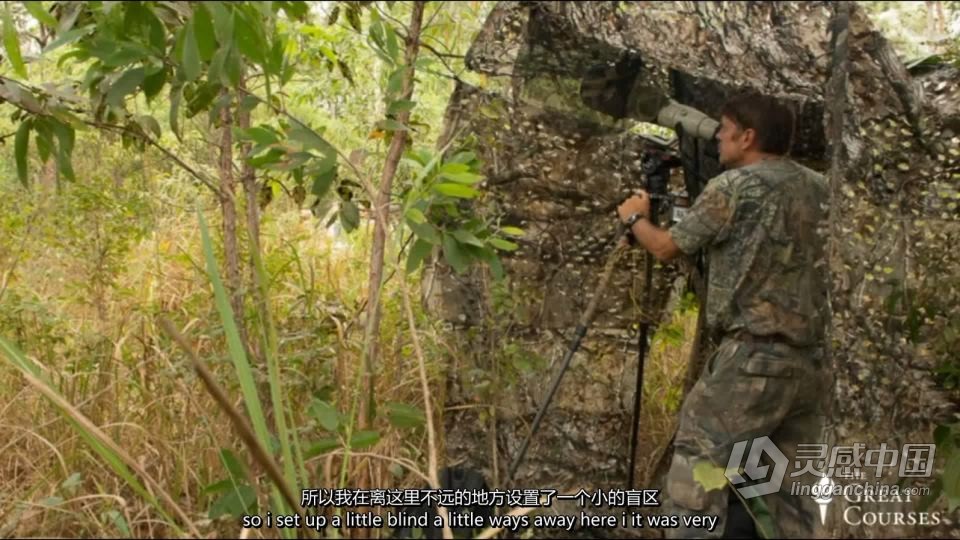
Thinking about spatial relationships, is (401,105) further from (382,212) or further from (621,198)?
(621,198)

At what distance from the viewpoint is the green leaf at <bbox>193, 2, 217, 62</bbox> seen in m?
1.82

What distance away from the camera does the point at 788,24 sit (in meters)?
2.94

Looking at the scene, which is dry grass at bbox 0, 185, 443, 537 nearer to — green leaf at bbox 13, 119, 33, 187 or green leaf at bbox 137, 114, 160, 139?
green leaf at bbox 137, 114, 160, 139

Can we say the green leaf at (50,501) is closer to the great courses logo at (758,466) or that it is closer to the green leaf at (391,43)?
the green leaf at (391,43)

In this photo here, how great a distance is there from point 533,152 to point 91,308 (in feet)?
6.50

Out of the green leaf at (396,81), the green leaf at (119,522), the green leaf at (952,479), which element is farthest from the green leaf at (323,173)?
the green leaf at (952,479)

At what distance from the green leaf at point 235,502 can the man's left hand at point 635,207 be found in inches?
60.2

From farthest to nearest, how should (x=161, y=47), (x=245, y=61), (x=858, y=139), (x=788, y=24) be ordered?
(x=788, y=24), (x=858, y=139), (x=245, y=61), (x=161, y=47)

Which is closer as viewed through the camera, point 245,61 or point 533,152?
point 245,61

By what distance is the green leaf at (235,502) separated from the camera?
221 centimetres

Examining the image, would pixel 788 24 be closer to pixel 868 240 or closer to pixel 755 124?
pixel 755 124

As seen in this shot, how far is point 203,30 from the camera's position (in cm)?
184

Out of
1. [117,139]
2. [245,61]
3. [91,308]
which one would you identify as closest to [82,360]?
[91,308]

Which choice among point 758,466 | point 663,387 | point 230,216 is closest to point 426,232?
point 230,216
